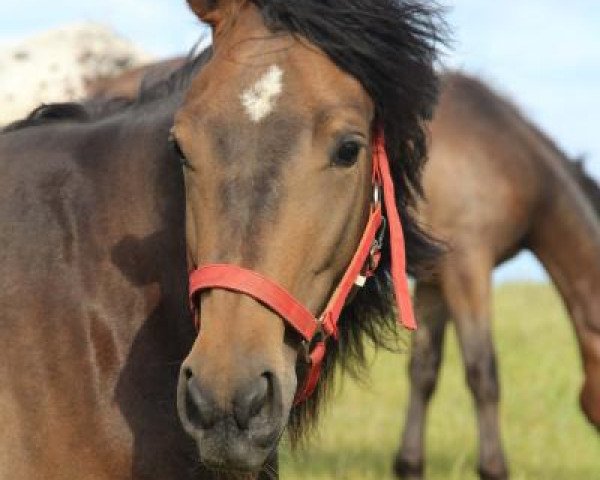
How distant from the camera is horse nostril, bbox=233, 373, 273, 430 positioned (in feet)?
8.77

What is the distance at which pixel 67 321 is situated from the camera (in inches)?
127

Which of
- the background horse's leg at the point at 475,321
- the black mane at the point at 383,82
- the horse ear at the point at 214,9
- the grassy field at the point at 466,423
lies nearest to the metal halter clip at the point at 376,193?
the black mane at the point at 383,82

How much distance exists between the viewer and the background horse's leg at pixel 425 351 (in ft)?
27.5

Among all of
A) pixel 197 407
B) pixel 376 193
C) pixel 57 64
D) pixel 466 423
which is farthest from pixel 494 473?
pixel 197 407

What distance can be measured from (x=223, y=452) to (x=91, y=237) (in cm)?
84

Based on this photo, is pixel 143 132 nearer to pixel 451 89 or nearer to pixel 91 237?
pixel 91 237

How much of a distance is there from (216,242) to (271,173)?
0.65 feet

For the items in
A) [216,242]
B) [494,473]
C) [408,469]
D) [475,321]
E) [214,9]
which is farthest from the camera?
[475,321]

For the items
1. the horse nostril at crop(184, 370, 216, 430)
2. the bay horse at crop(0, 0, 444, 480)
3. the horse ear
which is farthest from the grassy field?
the horse nostril at crop(184, 370, 216, 430)

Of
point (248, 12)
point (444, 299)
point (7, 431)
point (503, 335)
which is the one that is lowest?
point (503, 335)

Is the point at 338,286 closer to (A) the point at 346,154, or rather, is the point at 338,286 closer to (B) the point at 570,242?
(A) the point at 346,154

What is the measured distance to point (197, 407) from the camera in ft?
8.84

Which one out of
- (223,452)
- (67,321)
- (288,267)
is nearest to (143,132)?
(67,321)

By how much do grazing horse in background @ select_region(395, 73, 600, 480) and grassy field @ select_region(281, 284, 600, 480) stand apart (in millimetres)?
→ 437
